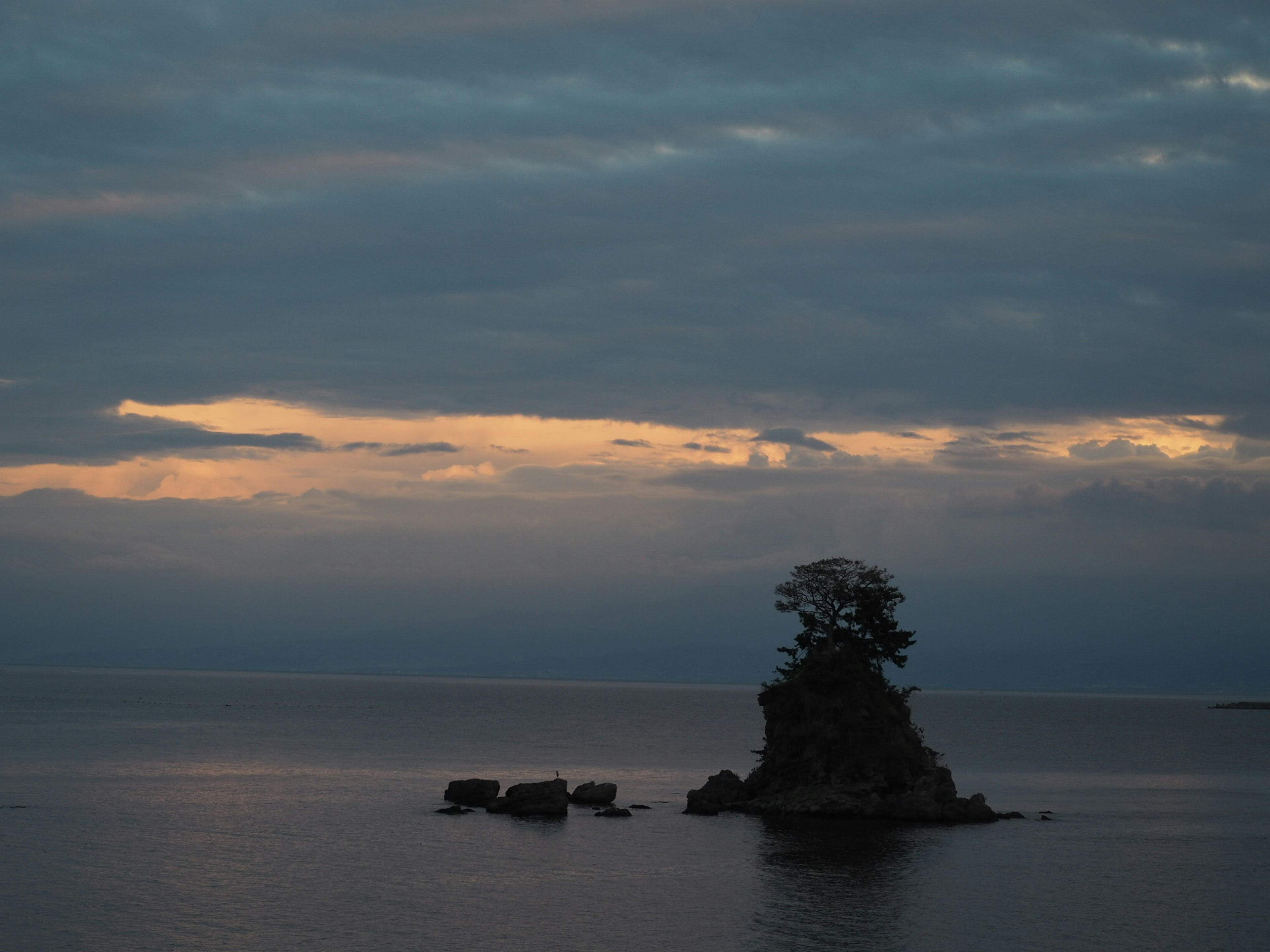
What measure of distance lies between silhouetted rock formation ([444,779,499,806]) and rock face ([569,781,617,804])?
6.12m

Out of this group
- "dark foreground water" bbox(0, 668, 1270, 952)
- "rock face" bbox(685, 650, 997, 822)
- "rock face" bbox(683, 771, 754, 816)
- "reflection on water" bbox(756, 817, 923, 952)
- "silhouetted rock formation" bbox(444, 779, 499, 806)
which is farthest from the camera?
"silhouetted rock formation" bbox(444, 779, 499, 806)

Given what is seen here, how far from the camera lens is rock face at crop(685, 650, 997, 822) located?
85.1 metres

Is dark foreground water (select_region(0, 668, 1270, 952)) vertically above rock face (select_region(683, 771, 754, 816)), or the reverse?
rock face (select_region(683, 771, 754, 816))

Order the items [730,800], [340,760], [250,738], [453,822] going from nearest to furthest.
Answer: [453,822] < [730,800] < [340,760] < [250,738]

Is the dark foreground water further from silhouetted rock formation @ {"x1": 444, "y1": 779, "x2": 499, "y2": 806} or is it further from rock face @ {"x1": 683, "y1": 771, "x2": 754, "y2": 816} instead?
silhouetted rock formation @ {"x1": 444, "y1": 779, "x2": 499, "y2": 806}

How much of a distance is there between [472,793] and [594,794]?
9.08m

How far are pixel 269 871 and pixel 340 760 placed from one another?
2510 inches

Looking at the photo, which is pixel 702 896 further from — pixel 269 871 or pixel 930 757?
pixel 930 757

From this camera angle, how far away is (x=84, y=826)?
77.0 meters

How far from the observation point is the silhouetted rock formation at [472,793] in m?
90.5

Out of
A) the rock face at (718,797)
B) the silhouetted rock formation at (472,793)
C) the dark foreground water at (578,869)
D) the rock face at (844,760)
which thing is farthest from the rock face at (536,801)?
the rock face at (844,760)

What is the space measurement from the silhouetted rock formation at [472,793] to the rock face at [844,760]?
1482 centimetres

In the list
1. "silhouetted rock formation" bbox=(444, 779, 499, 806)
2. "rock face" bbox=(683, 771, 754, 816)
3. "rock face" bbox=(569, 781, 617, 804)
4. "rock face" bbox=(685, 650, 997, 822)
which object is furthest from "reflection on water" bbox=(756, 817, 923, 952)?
"silhouetted rock formation" bbox=(444, 779, 499, 806)

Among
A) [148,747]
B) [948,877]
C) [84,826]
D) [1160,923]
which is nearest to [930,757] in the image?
[948,877]
